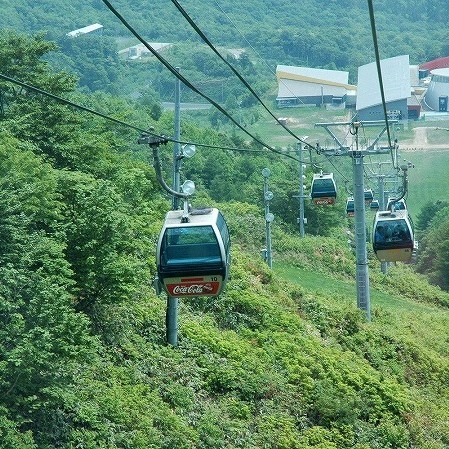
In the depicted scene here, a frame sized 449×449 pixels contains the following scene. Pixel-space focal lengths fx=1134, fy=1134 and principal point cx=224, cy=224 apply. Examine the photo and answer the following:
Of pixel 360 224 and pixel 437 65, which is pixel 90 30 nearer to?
pixel 437 65

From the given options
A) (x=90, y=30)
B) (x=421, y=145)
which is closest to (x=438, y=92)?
(x=421, y=145)

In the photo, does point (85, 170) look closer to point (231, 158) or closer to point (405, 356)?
point (405, 356)

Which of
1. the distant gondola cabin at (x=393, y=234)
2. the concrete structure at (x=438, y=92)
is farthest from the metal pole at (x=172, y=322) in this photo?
the concrete structure at (x=438, y=92)

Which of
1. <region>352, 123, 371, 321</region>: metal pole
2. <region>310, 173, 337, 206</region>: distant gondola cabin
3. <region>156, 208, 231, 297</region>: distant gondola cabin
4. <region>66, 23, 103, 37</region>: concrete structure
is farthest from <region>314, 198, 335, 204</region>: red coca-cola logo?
<region>66, 23, 103, 37</region>: concrete structure

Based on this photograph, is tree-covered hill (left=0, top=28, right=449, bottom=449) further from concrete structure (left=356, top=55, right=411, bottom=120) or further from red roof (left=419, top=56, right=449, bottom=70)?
red roof (left=419, top=56, right=449, bottom=70)

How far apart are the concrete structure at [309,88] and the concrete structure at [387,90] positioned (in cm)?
283

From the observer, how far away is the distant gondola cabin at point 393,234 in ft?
79.9

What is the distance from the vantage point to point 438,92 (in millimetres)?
125125

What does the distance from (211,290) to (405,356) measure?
1164cm

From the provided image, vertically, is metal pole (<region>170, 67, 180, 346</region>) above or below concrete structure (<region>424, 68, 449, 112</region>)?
above

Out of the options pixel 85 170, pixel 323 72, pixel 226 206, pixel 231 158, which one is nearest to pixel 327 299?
pixel 85 170

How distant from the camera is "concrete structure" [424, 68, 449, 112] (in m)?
123

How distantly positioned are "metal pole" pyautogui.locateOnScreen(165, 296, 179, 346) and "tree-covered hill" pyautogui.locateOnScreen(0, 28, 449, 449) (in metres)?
0.24

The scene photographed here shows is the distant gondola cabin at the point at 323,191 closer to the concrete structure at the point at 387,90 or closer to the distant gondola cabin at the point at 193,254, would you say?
the distant gondola cabin at the point at 193,254
